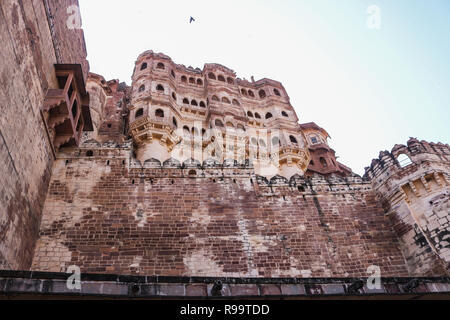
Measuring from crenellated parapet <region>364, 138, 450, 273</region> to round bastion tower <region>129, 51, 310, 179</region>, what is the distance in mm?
9691

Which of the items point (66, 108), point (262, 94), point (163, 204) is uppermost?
point (262, 94)

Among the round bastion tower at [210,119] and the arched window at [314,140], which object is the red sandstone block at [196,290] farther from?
the arched window at [314,140]

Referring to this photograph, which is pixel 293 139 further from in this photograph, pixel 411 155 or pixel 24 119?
pixel 24 119

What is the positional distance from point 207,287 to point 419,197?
9388 millimetres

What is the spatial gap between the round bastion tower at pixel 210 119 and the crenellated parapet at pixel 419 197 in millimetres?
9691

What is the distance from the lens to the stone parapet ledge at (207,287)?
15.1 feet

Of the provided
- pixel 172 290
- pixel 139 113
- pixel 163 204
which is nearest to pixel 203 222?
pixel 163 204

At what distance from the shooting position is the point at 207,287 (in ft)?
16.7

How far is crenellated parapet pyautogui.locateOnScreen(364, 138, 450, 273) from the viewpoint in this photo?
423 inches

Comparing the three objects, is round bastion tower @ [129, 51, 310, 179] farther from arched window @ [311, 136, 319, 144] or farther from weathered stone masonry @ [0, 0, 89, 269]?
weathered stone masonry @ [0, 0, 89, 269]

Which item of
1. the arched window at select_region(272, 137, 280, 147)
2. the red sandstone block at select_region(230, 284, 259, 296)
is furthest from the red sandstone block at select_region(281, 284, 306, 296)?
Result: the arched window at select_region(272, 137, 280, 147)
